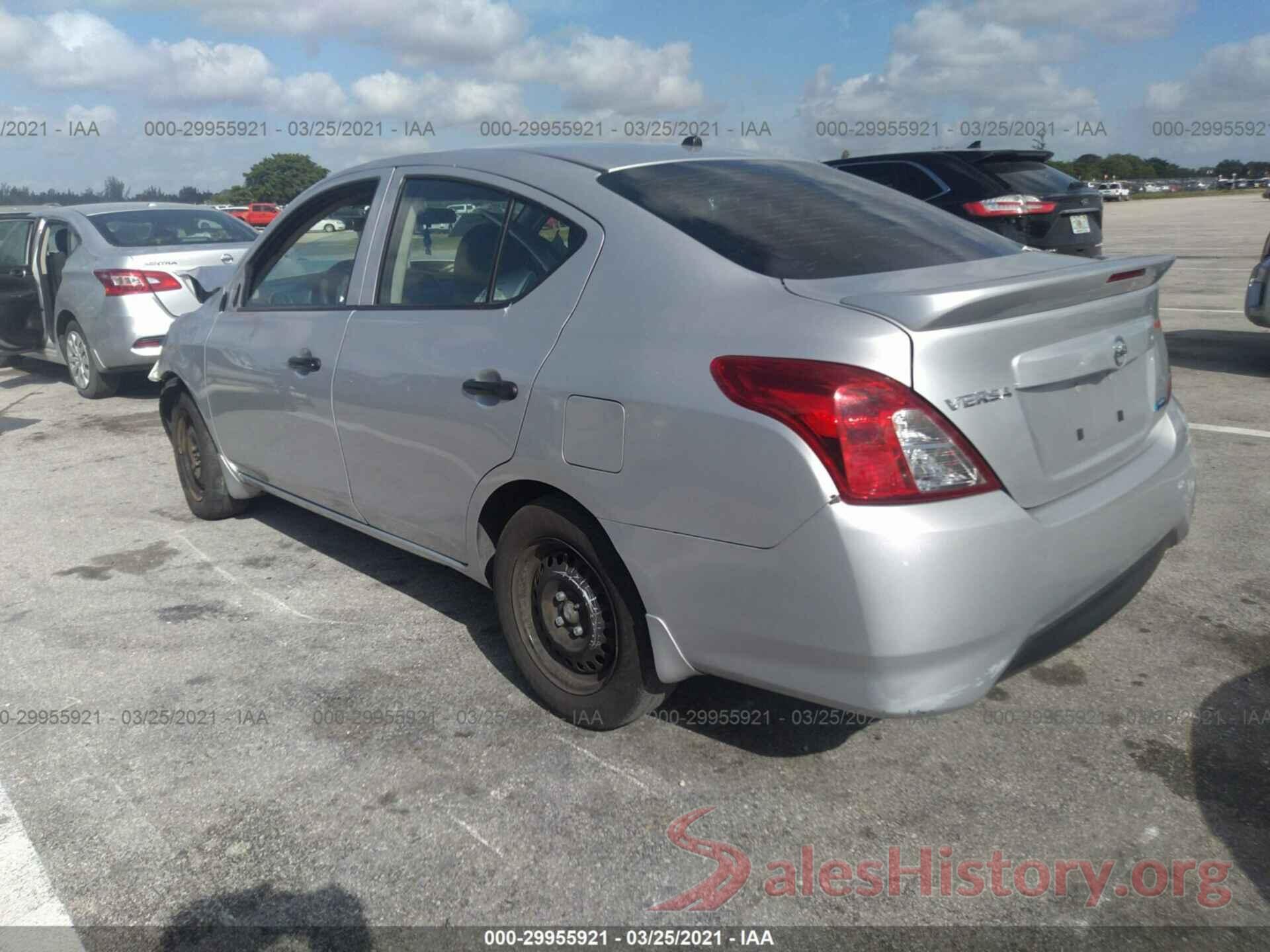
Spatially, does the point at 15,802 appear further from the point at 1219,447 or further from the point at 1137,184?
the point at 1137,184

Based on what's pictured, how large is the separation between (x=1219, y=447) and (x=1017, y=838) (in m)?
4.23

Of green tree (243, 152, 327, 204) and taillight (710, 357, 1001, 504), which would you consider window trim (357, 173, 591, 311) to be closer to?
taillight (710, 357, 1001, 504)

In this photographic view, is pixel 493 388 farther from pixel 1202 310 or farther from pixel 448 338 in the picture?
pixel 1202 310

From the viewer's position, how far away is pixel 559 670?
328 centimetres

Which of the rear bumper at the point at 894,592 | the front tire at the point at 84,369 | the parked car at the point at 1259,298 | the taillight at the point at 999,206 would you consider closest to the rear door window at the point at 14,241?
the front tire at the point at 84,369

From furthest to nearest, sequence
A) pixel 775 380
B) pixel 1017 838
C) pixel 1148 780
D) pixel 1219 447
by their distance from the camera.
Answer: pixel 1219 447 → pixel 1148 780 → pixel 1017 838 → pixel 775 380

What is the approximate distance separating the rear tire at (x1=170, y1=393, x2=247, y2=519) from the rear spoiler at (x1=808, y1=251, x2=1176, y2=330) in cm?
369

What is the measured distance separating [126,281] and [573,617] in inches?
269

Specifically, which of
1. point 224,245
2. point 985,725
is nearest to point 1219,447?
point 985,725

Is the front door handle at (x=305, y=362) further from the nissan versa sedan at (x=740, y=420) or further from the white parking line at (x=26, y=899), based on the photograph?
the white parking line at (x=26, y=899)

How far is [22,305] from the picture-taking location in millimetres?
9422

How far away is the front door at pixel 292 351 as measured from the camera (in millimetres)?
3980

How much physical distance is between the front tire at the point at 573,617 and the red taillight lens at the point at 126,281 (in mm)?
6388

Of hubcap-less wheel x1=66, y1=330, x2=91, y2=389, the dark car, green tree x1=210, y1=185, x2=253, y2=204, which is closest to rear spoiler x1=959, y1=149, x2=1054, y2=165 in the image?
the dark car
